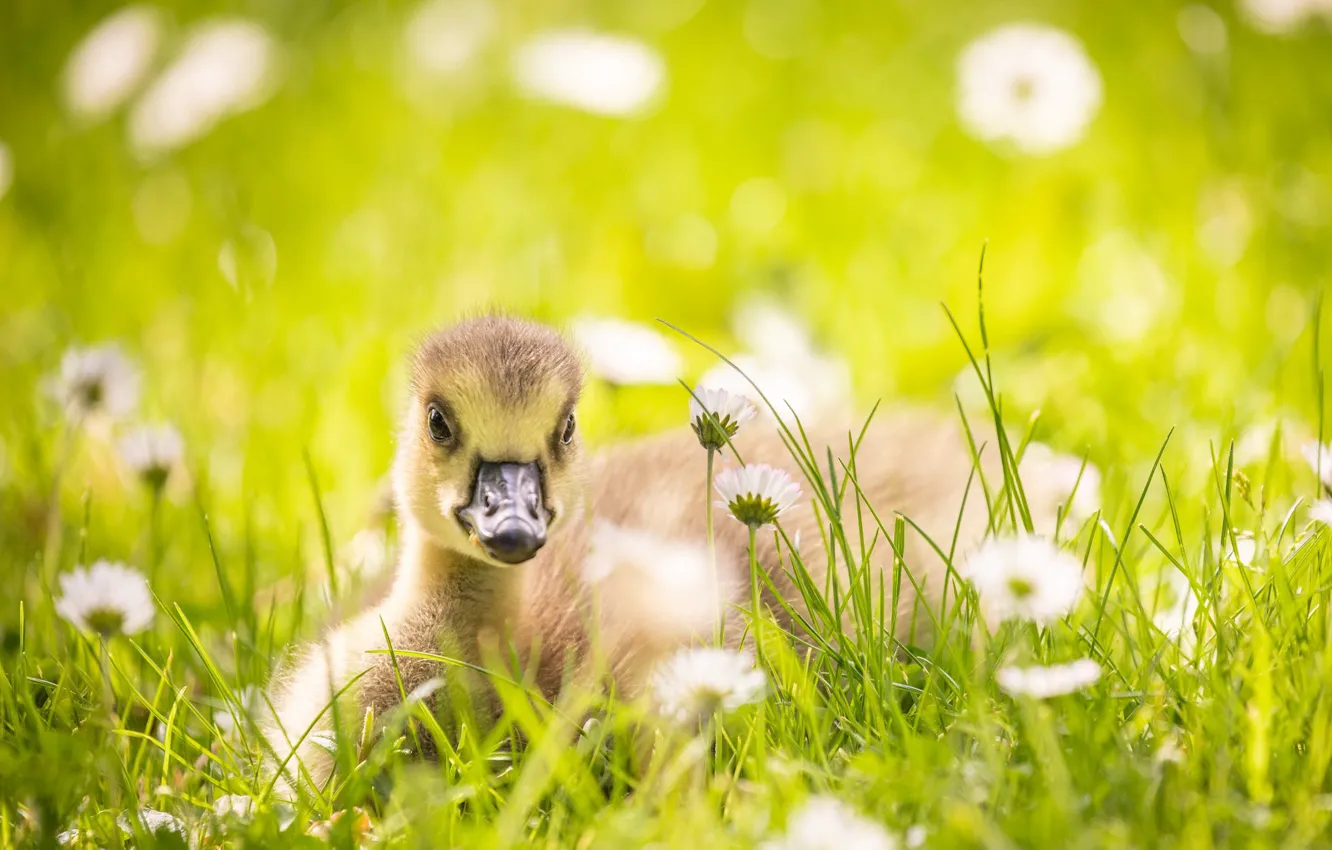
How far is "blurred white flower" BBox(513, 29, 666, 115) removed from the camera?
4367mm

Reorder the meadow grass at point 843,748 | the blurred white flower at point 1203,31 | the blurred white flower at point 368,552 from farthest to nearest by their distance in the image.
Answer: the blurred white flower at point 1203,31 < the blurred white flower at point 368,552 < the meadow grass at point 843,748

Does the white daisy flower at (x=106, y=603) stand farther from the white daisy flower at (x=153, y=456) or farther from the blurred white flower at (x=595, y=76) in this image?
the blurred white flower at (x=595, y=76)

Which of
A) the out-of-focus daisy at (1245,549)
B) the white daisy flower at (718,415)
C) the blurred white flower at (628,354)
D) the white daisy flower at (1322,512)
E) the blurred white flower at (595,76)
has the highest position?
the blurred white flower at (595,76)

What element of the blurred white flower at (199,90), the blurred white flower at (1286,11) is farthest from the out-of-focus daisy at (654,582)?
the blurred white flower at (1286,11)

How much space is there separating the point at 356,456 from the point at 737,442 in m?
0.98

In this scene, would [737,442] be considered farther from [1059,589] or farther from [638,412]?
[1059,589]

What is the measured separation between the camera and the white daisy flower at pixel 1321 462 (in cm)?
183

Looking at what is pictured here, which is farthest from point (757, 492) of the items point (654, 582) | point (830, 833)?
point (830, 833)

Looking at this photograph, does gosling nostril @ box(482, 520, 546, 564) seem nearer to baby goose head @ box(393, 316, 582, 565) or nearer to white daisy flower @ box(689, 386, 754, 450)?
baby goose head @ box(393, 316, 582, 565)

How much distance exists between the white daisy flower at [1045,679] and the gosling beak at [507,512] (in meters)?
0.64

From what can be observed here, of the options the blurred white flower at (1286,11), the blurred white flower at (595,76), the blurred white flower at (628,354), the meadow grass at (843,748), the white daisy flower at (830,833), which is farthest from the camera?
the blurred white flower at (595,76)

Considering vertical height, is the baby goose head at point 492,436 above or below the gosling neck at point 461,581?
above

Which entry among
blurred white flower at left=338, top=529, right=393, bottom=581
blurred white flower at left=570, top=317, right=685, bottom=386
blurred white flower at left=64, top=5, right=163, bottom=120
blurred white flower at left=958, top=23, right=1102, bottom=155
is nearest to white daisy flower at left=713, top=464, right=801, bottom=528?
blurred white flower at left=570, top=317, right=685, bottom=386

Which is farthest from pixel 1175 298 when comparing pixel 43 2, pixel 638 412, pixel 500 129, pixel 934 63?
pixel 43 2
